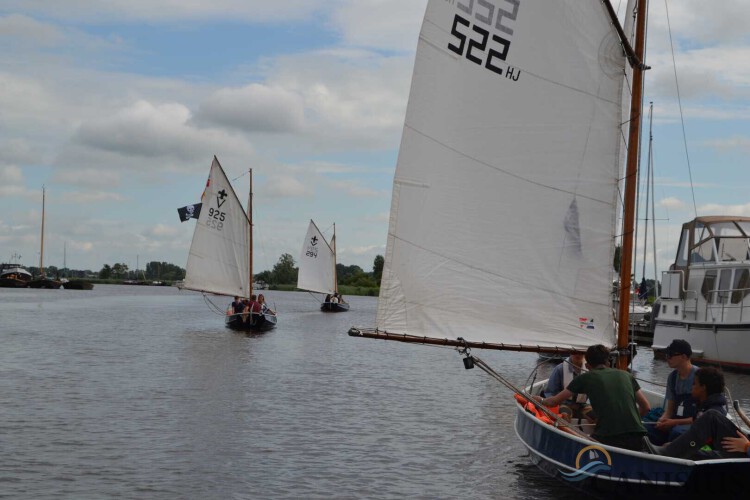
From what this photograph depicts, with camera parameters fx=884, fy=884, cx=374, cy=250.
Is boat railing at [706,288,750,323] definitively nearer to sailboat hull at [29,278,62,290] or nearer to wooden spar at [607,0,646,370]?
wooden spar at [607,0,646,370]

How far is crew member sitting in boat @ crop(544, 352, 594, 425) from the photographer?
16234mm

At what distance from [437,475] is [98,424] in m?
9.09

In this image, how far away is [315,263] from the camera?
95.8 m

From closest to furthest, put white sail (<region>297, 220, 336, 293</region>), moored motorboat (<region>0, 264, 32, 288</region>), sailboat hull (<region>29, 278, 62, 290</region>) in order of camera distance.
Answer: white sail (<region>297, 220, 336, 293</region>)
sailboat hull (<region>29, 278, 62, 290</region>)
moored motorboat (<region>0, 264, 32, 288</region>)

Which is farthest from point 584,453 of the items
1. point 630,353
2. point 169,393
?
point 169,393

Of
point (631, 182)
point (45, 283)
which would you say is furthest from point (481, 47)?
point (45, 283)

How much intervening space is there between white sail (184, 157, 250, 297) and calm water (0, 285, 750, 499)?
54.4 feet

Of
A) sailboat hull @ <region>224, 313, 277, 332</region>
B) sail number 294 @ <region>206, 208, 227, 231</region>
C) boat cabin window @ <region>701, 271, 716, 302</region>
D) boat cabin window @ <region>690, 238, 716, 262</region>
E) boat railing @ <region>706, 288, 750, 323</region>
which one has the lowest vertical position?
sailboat hull @ <region>224, 313, 277, 332</region>

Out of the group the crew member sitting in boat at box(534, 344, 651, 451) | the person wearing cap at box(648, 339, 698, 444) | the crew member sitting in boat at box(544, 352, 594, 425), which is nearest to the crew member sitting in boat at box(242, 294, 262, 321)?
the crew member sitting in boat at box(544, 352, 594, 425)

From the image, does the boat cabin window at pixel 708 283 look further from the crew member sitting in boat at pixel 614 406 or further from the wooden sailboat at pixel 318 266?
the wooden sailboat at pixel 318 266

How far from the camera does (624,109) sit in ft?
52.3

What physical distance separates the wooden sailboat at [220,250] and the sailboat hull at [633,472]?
4622cm

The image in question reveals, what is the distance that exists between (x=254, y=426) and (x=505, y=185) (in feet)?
32.0

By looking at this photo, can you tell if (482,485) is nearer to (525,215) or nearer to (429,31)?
(525,215)
